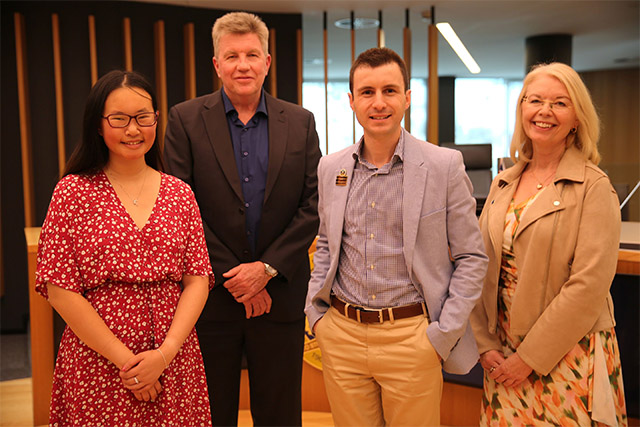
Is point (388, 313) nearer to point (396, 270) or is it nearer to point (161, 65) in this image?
point (396, 270)

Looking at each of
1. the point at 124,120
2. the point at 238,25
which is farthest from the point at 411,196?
the point at 238,25

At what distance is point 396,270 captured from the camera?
1.79 m

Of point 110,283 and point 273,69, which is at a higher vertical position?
point 273,69

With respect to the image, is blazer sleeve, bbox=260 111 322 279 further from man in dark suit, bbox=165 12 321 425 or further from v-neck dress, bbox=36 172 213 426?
v-neck dress, bbox=36 172 213 426

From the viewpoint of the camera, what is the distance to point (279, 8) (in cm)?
655

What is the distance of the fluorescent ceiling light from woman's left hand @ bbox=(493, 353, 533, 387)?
6172mm

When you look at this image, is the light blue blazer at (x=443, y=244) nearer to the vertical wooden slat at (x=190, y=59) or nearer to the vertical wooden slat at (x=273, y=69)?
the vertical wooden slat at (x=190, y=59)

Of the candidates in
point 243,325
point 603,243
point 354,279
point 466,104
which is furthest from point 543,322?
point 466,104

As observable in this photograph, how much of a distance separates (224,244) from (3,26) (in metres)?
4.39

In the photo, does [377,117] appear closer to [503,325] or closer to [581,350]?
[503,325]

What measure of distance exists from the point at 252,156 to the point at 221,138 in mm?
136

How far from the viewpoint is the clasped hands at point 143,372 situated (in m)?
1.65

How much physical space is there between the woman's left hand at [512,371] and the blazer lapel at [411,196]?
1.62ft

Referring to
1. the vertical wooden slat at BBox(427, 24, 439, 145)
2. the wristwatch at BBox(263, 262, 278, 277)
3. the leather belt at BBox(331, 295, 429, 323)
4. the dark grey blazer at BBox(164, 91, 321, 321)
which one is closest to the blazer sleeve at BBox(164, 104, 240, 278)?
the dark grey blazer at BBox(164, 91, 321, 321)
